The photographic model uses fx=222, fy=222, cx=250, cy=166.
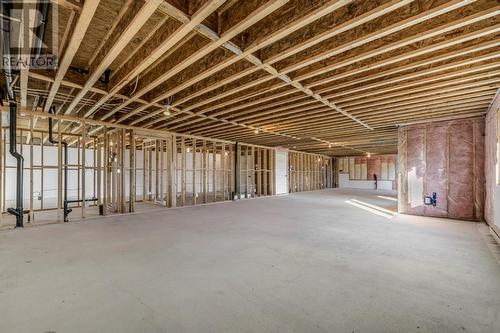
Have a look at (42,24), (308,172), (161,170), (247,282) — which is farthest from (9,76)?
(308,172)

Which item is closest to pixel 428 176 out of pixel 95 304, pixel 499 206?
pixel 499 206

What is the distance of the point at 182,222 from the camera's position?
5.40 metres

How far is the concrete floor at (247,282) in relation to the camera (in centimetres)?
177

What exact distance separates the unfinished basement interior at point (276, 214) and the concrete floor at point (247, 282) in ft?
0.06

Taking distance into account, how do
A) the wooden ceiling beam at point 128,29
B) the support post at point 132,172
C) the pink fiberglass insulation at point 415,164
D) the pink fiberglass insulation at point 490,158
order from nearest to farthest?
the wooden ceiling beam at point 128,29 → the pink fiberglass insulation at point 490,158 → the pink fiberglass insulation at point 415,164 → the support post at point 132,172

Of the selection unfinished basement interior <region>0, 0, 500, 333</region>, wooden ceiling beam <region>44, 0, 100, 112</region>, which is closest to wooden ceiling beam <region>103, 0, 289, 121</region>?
unfinished basement interior <region>0, 0, 500, 333</region>

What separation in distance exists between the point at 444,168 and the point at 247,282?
6.56 m

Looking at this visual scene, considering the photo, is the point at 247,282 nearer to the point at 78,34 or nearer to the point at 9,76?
the point at 78,34

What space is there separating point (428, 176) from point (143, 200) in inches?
412

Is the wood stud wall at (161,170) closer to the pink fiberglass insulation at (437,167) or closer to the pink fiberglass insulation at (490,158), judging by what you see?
the pink fiberglass insulation at (437,167)

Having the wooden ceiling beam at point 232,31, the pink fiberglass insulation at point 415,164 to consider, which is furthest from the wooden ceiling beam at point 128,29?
the pink fiberglass insulation at point 415,164

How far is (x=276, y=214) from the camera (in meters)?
6.52

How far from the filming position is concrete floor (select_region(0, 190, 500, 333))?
1767mm

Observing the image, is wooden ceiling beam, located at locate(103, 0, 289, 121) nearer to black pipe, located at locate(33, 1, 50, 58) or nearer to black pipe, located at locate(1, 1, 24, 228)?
black pipe, located at locate(33, 1, 50, 58)
